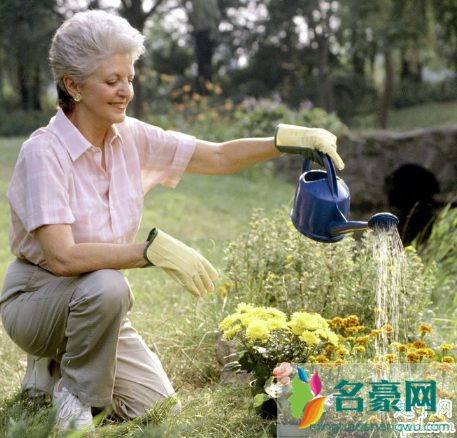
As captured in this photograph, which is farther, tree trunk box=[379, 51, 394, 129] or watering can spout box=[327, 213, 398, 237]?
tree trunk box=[379, 51, 394, 129]

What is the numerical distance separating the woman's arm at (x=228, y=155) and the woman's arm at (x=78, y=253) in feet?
2.02

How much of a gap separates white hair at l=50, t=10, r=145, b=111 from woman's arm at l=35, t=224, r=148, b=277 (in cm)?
53

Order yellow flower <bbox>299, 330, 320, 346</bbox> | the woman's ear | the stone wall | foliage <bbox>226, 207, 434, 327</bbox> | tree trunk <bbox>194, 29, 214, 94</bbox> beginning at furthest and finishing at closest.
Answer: tree trunk <bbox>194, 29, 214, 94</bbox> → the stone wall → foliage <bbox>226, 207, 434, 327</bbox> → the woman's ear → yellow flower <bbox>299, 330, 320, 346</bbox>

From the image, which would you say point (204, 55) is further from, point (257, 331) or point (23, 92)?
point (257, 331)

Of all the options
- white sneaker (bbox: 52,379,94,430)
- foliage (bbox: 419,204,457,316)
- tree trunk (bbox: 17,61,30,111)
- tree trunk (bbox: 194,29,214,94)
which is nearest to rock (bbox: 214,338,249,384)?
white sneaker (bbox: 52,379,94,430)

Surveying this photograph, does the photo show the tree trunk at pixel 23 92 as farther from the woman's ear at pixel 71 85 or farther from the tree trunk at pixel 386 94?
the woman's ear at pixel 71 85

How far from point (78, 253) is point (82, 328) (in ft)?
0.81

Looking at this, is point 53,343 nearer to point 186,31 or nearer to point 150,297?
point 150,297

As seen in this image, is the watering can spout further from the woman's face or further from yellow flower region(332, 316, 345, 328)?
the woman's face

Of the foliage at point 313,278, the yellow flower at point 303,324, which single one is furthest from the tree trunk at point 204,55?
the yellow flower at point 303,324

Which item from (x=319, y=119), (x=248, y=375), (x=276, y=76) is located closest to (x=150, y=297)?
(x=248, y=375)

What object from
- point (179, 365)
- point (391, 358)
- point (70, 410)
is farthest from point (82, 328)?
point (391, 358)

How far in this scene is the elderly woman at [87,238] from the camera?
1769mm

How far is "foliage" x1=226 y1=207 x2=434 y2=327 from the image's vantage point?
8.02ft
